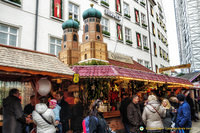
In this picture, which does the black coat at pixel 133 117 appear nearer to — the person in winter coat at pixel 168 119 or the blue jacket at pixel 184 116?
the person in winter coat at pixel 168 119

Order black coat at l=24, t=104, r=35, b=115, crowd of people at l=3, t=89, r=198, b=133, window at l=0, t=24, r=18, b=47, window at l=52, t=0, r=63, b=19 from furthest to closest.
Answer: window at l=52, t=0, r=63, b=19 < window at l=0, t=24, r=18, b=47 < black coat at l=24, t=104, r=35, b=115 < crowd of people at l=3, t=89, r=198, b=133

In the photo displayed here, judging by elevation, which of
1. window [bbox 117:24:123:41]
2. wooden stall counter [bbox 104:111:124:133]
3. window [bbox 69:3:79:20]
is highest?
window [bbox 69:3:79:20]

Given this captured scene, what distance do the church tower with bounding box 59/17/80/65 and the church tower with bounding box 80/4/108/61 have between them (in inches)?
29.6

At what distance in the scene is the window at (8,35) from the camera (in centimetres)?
962

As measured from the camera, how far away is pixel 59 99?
6180 mm

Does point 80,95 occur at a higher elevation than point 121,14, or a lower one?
lower

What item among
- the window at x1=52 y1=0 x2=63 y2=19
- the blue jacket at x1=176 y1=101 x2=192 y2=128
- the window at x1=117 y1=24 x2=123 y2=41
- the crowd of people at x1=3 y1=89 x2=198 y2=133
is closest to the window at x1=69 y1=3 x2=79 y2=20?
the window at x1=52 y1=0 x2=63 y2=19

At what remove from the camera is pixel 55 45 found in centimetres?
1205

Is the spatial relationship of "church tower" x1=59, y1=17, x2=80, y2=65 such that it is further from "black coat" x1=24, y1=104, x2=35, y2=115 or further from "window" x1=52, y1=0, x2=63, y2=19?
"black coat" x1=24, y1=104, x2=35, y2=115

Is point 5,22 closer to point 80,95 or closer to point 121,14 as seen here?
point 80,95

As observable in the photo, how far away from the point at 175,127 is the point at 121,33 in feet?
41.9

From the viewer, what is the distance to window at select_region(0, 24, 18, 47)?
962cm

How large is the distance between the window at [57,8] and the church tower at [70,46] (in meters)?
1.61

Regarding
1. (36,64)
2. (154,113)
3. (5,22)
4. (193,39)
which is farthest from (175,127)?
(193,39)
